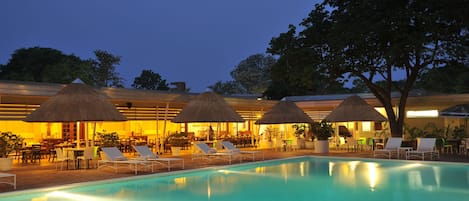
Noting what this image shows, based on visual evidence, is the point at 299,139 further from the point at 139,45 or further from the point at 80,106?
the point at 139,45

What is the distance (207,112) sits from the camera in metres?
17.7

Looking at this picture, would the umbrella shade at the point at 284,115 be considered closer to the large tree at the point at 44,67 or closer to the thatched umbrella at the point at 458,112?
the thatched umbrella at the point at 458,112

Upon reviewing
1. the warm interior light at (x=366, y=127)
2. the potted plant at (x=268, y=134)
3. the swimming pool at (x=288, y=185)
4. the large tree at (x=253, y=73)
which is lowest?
the swimming pool at (x=288, y=185)

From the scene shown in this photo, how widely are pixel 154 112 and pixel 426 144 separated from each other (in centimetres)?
1171

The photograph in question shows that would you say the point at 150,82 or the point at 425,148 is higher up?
the point at 150,82

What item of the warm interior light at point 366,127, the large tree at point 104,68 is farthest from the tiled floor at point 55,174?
the large tree at point 104,68

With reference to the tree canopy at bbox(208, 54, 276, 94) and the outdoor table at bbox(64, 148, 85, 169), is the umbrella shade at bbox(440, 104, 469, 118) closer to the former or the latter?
the outdoor table at bbox(64, 148, 85, 169)

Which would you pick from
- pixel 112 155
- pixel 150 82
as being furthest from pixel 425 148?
pixel 150 82

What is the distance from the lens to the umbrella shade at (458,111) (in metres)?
19.5

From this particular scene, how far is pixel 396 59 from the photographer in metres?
18.3

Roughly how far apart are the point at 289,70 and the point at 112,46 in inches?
4981

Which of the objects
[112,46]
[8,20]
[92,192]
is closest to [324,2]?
[92,192]

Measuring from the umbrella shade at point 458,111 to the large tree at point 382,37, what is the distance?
1.74 meters

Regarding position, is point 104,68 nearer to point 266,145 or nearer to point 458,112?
point 266,145
